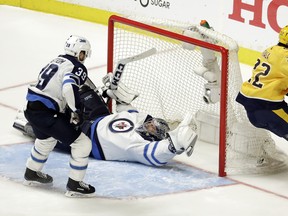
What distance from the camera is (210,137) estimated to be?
23.1 ft

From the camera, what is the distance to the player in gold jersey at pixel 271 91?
6.39 m

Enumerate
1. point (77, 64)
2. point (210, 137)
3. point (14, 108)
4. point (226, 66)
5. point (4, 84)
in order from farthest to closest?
point (4, 84)
point (14, 108)
point (210, 137)
point (226, 66)
point (77, 64)

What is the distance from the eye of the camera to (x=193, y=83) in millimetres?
7113

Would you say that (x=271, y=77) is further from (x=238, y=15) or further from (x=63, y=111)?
(x=238, y=15)

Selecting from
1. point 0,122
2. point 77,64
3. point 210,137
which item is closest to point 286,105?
point 210,137

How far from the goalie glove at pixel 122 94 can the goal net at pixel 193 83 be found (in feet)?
0.42

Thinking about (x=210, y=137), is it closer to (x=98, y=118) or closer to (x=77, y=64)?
Answer: (x=98, y=118)

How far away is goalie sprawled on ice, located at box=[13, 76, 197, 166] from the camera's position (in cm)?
638

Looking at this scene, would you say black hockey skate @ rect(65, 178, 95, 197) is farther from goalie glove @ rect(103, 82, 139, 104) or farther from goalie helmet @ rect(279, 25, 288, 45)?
goalie helmet @ rect(279, 25, 288, 45)

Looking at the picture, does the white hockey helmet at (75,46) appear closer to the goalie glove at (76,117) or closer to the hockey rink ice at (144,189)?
the goalie glove at (76,117)

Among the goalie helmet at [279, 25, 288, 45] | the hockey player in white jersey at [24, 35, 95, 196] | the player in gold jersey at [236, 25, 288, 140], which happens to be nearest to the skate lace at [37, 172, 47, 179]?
the hockey player in white jersey at [24, 35, 95, 196]

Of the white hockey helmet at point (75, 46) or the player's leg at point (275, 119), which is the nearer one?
the white hockey helmet at point (75, 46)

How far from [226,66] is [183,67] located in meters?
0.77

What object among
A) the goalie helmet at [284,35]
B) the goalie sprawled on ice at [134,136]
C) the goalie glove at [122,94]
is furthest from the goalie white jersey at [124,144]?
the goalie helmet at [284,35]
